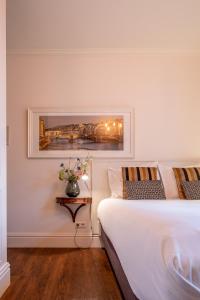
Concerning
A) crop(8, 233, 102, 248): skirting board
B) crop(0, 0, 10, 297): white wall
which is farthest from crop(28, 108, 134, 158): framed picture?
crop(0, 0, 10, 297): white wall

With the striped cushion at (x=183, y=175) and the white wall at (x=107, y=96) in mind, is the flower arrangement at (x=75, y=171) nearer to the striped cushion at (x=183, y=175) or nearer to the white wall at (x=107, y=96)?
the white wall at (x=107, y=96)

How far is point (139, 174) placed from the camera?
11.2 ft

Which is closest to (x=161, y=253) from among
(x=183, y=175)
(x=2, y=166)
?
(x=2, y=166)

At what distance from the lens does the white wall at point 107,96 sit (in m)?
3.76

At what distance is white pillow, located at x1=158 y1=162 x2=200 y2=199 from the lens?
3352mm

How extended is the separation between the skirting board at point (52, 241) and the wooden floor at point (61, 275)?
126 millimetres

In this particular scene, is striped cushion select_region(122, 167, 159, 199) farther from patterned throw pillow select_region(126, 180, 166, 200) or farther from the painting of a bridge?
the painting of a bridge

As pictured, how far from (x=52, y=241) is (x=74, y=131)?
1548 millimetres

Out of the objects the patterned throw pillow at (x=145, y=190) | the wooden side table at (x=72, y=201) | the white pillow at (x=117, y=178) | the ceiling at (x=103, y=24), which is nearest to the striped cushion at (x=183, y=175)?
the patterned throw pillow at (x=145, y=190)

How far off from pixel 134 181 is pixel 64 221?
1165mm

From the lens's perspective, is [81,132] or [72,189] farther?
[81,132]

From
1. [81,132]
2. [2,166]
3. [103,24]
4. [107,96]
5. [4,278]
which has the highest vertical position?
[103,24]

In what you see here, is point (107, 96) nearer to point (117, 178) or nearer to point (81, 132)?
point (81, 132)

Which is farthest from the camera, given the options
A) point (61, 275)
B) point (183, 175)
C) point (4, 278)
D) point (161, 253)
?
point (183, 175)
